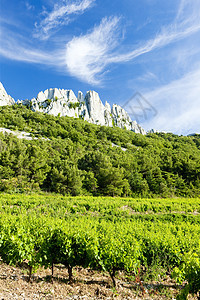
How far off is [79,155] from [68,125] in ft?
100

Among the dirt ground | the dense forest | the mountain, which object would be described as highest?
the mountain

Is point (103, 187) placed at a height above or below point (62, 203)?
above

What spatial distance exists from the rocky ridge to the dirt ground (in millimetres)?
104159

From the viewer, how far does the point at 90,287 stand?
5828 millimetres

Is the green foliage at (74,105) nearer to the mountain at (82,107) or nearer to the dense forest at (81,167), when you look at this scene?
the mountain at (82,107)

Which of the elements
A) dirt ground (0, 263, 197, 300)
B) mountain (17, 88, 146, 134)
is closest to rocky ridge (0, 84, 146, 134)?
mountain (17, 88, 146, 134)

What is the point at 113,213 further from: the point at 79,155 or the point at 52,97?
the point at 52,97

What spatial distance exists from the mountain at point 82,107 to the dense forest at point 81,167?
31.6 m

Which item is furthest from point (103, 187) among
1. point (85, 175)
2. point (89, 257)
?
point (89, 257)

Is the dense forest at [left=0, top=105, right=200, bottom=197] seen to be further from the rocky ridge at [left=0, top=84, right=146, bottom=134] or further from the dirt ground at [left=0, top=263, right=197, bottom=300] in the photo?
the rocky ridge at [left=0, top=84, right=146, bottom=134]

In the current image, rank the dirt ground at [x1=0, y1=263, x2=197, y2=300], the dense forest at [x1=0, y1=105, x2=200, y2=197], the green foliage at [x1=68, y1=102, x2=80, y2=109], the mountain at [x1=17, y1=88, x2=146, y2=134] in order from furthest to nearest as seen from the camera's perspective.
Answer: the green foliage at [x1=68, y1=102, x2=80, y2=109] < the mountain at [x1=17, y1=88, x2=146, y2=134] < the dense forest at [x1=0, y1=105, x2=200, y2=197] < the dirt ground at [x1=0, y1=263, x2=197, y2=300]

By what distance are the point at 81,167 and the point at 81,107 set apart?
79.5m

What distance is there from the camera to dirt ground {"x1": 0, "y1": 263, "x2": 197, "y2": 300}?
512 centimetres

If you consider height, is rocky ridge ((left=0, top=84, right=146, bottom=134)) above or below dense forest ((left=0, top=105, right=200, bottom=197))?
above
